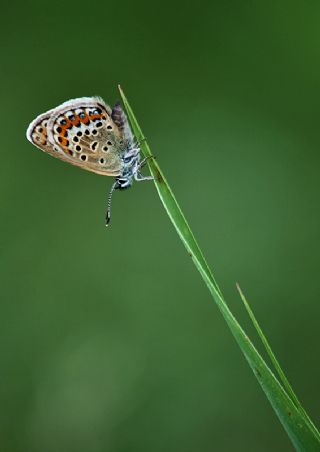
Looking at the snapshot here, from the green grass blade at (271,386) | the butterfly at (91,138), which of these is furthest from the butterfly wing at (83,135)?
the green grass blade at (271,386)

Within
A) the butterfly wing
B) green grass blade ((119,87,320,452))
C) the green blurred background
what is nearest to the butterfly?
the butterfly wing

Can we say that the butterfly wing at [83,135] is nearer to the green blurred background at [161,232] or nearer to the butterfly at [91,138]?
the butterfly at [91,138]

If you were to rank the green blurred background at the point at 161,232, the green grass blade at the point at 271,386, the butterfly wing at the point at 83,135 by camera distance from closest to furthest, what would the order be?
the green grass blade at the point at 271,386
the butterfly wing at the point at 83,135
the green blurred background at the point at 161,232

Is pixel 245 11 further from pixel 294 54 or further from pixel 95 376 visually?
pixel 95 376

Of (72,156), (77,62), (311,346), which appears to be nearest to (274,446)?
(311,346)

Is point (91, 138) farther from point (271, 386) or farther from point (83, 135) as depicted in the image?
point (271, 386)

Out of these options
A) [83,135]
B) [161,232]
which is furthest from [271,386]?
[161,232]

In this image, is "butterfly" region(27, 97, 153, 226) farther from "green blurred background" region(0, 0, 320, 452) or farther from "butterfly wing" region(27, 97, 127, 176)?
"green blurred background" region(0, 0, 320, 452)

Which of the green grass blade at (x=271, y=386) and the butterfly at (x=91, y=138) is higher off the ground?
the butterfly at (x=91, y=138)
